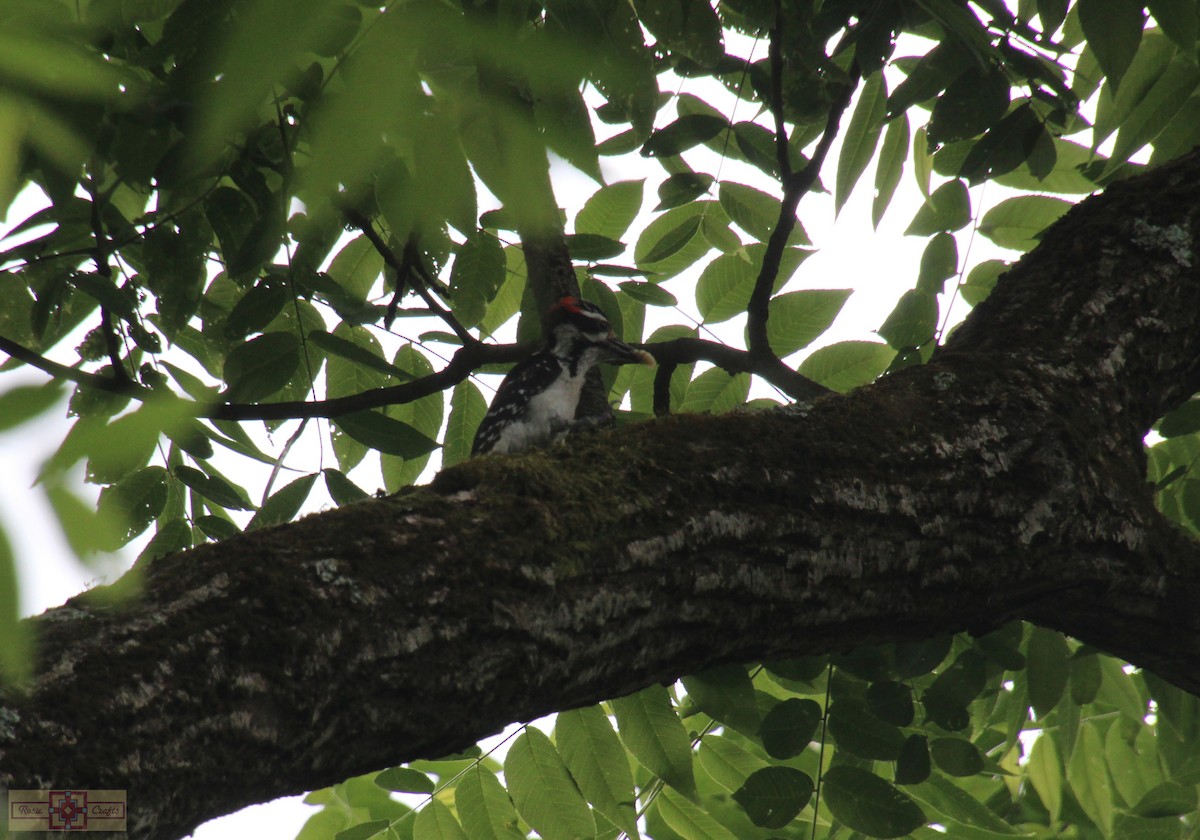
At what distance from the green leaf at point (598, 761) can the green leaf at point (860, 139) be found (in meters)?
2.11

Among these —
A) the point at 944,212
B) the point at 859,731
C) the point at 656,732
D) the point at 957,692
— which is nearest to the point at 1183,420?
the point at 944,212

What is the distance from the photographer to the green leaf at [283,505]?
3342mm

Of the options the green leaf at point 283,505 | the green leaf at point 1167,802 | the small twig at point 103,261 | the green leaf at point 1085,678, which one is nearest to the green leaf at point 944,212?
the green leaf at point 1085,678

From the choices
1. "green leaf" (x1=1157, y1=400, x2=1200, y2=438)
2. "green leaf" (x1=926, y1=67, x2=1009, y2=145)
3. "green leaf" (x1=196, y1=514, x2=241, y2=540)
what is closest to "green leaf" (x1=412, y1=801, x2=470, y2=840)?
"green leaf" (x1=196, y1=514, x2=241, y2=540)

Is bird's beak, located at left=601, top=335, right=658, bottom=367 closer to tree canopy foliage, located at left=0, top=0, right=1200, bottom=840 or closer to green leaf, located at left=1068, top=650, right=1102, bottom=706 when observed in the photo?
tree canopy foliage, located at left=0, top=0, right=1200, bottom=840

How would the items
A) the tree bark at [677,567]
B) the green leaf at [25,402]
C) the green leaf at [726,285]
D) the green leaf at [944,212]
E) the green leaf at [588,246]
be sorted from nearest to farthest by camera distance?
1. the green leaf at [25,402]
2. the tree bark at [677,567]
3. the green leaf at [588,246]
4. the green leaf at [944,212]
5. the green leaf at [726,285]

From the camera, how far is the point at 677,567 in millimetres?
2264

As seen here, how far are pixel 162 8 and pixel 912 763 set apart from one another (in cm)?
296

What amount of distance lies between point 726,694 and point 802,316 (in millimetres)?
1596

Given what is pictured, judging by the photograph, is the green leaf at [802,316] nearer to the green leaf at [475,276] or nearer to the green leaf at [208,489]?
the green leaf at [475,276]

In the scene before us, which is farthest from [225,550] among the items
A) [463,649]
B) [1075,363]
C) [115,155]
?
[1075,363]

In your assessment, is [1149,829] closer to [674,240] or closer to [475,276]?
[674,240]

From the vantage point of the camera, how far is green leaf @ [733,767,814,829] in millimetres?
3188

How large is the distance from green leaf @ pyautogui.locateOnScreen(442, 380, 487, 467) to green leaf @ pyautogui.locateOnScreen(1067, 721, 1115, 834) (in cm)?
284
